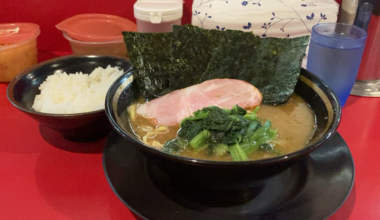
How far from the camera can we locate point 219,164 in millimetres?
657

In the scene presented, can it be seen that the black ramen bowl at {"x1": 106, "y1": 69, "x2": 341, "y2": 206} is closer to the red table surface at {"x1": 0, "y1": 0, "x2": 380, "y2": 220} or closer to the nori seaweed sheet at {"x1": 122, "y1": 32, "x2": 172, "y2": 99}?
the nori seaweed sheet at {"x1": 122, "y1": 32, "x2": 172, "y2": 99}

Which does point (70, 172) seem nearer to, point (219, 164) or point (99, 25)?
point (219, 164)

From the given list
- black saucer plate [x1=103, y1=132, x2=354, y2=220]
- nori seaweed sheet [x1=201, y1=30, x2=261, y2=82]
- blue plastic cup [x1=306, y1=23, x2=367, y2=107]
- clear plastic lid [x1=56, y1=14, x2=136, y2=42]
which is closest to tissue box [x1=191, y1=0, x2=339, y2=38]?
blue plastic cup [x1=306, y1=23, x2=367, y2=107]

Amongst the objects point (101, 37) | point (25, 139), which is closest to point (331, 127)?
point (25, 139)

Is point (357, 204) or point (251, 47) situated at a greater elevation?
point (251, 47)

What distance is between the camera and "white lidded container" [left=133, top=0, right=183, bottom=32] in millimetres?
1546

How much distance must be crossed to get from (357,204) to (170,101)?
74 cm

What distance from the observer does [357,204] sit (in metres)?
0.94

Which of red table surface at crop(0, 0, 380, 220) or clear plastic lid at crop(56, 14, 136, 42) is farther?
clear plastic lid at crop(56, 14, 136, 42)

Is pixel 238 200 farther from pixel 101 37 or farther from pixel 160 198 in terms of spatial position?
pixel 101 37

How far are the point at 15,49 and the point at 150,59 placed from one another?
92cm

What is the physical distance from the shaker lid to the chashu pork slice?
0.54m

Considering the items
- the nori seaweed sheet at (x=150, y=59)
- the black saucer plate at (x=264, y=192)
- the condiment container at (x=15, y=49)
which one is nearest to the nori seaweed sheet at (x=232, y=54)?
the nori seaweed sheet at (x=150, y=59)

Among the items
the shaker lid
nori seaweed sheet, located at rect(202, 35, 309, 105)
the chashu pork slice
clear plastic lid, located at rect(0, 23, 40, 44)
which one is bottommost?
the chashu pork slice
